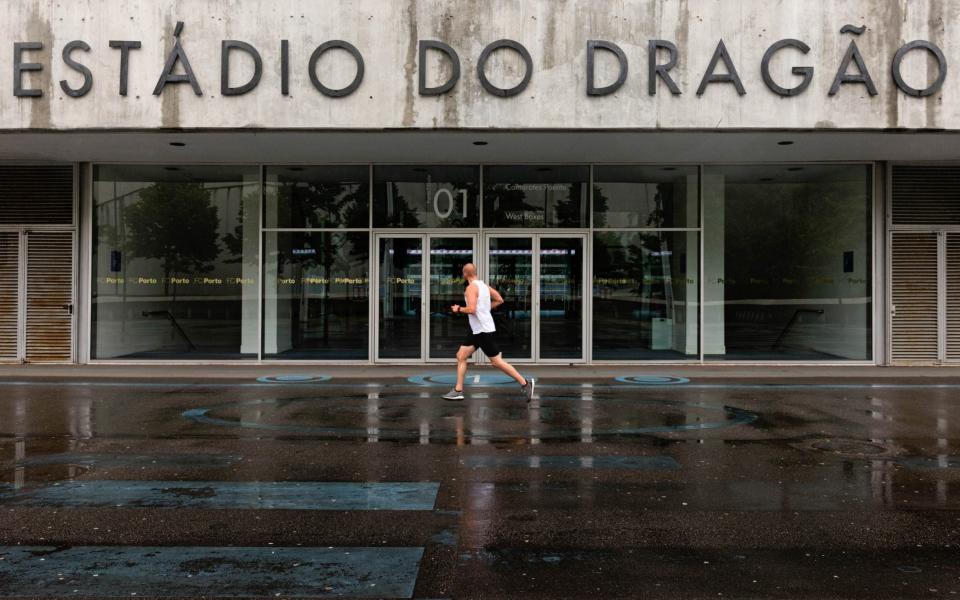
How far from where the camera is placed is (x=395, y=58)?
38.0 ft

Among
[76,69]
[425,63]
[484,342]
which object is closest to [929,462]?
[484,342]

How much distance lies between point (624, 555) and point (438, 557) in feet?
3.55

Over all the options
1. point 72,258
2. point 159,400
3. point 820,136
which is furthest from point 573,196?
point 72,258

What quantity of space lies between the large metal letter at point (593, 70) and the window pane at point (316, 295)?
17.9 feet

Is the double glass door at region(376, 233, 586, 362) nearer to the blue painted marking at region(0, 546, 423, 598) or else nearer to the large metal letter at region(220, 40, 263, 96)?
the large metal letter at region(220, 40, 263, 96)

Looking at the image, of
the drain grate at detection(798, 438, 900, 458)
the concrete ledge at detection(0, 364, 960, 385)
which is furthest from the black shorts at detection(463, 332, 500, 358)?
the drain grate at detection(798, 438, 900, 458)

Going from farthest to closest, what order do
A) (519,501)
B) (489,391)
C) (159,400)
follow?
1. (489,391)
2. (159,400)
3. (519,501)

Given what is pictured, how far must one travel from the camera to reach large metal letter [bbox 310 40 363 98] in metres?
11.5

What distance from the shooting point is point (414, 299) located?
1459cm

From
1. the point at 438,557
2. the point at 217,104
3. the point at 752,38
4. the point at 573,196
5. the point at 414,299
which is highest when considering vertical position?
the point at 752,38

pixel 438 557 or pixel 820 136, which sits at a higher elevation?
pixel 820 136

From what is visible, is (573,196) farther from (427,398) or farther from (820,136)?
(427,398)

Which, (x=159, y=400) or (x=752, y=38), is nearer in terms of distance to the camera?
(x=159, y=400)

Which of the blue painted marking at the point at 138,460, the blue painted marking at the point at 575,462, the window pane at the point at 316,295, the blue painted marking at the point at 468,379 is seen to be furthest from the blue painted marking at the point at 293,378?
the blue painted marking at the point at 575,462
